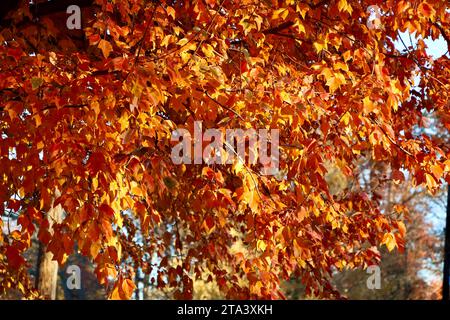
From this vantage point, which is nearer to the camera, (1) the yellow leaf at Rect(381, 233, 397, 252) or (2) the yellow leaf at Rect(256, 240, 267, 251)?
(2) the yellow leaf at Rect(256, 240, 267, 251)

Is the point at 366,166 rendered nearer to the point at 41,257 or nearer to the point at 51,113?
the point at 41,257

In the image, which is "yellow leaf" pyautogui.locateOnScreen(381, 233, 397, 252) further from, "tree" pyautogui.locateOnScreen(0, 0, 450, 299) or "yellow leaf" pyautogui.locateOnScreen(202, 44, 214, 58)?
"yellow leaf" pyautogui.locateOnScreen(202, 44, 214, 58)

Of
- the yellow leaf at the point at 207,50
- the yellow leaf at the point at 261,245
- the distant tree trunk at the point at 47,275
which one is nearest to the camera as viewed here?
the yellow leaf at the point at 207,50

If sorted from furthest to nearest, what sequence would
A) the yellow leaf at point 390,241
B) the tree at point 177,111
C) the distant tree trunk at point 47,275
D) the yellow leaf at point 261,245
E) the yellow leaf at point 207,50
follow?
the distant tree trunk at point 47,275
the yellow leaf at point 390,241
the yellow leaf at point 261,245
the yellow leaf at point 207,50
the tree at point 177,111

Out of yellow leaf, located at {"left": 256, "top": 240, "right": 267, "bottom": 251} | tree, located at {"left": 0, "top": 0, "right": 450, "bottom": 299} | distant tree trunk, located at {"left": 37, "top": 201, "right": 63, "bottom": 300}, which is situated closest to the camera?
tree, located at {"left": 0, "top": 0, "right": 450, "bottom": 299}

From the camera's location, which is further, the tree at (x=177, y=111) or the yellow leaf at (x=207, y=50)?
the yellow leaf at (x=207, y=50)

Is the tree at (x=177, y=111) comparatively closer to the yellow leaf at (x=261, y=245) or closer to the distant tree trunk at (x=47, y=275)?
the yellow leaf at (x=261, y=245)

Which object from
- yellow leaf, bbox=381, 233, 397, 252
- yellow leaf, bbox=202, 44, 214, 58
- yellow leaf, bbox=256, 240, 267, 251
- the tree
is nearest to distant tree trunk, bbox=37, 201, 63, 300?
the tree

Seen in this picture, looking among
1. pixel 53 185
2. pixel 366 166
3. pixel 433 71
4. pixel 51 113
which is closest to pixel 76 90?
pixel 51 113

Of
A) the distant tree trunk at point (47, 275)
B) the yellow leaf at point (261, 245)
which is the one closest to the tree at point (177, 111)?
the yellow leaf at point (261, 245)

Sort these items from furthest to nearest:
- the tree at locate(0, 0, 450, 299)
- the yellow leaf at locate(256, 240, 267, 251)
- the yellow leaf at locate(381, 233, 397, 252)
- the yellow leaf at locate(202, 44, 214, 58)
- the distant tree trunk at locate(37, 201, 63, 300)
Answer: the distant tree trunk at locate(37, 201, 63, 300)
the yellow leaf at locate(381, 233, 397, 252)
the yellow leaf at locate(256, 240, 267, 251)
the yellow leaf at locate(202, 44, 214, 58)
the tree at locate(0, 0, 450, 299)

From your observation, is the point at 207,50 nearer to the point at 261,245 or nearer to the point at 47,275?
the point at 261,245

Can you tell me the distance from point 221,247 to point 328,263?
214 cm
